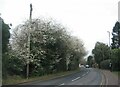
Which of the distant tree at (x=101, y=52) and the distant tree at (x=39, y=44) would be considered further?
the distant tree at (x=101, y=52)

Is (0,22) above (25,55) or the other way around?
above

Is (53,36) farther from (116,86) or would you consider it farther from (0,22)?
(116,86)

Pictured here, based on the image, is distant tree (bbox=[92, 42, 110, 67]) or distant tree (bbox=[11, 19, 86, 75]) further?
distant tree (bbox=[92, 42, 110, 67])

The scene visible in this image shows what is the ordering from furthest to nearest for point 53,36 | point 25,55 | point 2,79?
point 53,36
point 25,55
point 2,79

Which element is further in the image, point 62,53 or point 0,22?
point 62,53

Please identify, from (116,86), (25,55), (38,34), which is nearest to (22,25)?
(38,34)

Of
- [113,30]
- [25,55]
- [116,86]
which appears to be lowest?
[116,86]

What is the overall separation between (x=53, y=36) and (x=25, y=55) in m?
8.41

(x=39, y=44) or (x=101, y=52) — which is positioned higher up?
(x=101, y=52)

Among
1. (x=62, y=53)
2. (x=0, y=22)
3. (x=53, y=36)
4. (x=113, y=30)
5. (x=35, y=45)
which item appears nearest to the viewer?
(x=0, y=22)

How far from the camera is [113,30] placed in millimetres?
98562

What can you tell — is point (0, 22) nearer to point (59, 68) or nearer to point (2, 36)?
point (2, 36)

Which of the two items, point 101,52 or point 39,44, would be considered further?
point 101,52

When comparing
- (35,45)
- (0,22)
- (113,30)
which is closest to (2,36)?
(0,22)
